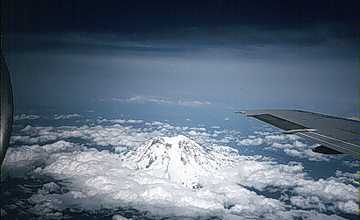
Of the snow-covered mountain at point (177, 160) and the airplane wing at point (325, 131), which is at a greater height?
the airplane wing at point (325, 131)

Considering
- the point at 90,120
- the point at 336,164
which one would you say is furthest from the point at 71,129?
the point at 336,164

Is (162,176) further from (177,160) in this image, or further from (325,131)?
(325,131)

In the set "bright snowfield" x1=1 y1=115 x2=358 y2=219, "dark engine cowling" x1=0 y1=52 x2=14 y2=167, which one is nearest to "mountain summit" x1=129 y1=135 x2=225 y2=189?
"bright snowfield" x1=1 y1=115 x2=358 y2=219

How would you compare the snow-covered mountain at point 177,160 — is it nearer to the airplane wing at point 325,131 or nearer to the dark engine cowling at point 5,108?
the airplane wing at point 325,131

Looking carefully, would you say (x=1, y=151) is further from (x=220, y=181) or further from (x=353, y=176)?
(x=220, y=181)

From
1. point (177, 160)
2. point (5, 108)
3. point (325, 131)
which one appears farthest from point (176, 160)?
point (5, 108)

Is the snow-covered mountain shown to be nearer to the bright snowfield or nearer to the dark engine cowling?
the bright snowfield

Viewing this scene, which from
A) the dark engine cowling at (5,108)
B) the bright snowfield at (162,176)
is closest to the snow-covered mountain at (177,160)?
the bright snowfield at (162,176)
